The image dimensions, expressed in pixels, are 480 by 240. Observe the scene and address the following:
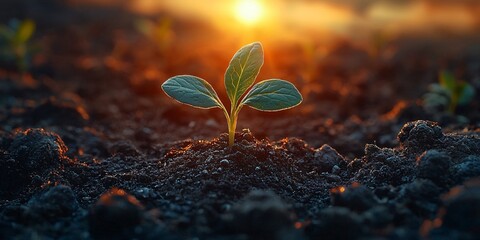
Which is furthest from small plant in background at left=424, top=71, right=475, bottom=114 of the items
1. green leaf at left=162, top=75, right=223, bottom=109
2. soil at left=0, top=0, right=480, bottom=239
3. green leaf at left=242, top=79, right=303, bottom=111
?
green leaf at left=162, top=75, right=223, bottom=109

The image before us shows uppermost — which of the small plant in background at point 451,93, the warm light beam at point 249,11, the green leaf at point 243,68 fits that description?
the warm light beam at point 249,11

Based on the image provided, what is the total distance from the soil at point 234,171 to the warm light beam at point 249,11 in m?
6.93

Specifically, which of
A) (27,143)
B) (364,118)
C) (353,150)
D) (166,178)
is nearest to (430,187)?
(166,178)

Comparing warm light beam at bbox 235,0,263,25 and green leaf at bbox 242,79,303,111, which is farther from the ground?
warm light beam at bbox 235,0,263,25

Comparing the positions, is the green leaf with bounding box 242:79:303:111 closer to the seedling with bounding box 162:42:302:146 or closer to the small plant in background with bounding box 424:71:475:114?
the seedling with bounding box 162:42:302:146

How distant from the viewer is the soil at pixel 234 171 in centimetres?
206

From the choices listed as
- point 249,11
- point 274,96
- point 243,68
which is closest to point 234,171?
point 274,96

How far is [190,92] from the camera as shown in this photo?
259 centimetres

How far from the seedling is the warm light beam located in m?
9.92

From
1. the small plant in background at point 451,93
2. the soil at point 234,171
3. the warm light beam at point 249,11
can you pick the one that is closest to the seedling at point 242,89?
the soil at point 234,171

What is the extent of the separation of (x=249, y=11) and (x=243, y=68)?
1039cm

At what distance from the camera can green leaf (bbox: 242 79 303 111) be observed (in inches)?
98.7

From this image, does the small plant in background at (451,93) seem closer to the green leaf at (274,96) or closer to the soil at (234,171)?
the soil at (234,171)

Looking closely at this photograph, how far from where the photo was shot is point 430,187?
7.48 feet
